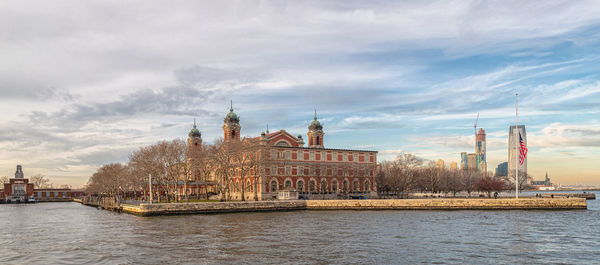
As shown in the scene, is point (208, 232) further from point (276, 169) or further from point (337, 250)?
point (276, 169)

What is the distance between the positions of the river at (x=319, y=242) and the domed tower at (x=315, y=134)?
66644mm

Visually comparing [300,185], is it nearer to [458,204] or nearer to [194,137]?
[458,204]

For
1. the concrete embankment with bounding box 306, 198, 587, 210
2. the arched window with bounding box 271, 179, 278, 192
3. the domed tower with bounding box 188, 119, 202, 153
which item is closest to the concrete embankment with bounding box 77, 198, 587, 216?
the concrete embankment with bounding box 306, 198, 587, 210

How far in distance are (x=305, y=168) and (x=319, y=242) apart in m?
71.2

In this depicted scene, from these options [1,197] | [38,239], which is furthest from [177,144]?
[1,197]

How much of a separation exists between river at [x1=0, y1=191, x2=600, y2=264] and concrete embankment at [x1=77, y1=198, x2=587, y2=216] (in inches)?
477

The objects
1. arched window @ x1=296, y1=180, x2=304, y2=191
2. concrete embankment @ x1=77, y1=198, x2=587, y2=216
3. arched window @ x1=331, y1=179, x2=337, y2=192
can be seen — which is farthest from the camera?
arched window @ x1=331, y1=179, x2=337, y2=192

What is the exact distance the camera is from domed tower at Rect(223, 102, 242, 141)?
120750 mm

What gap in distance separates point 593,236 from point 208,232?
116 feet

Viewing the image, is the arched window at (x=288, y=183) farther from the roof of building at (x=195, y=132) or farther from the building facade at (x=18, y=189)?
the building facade at (x=18, y=189)

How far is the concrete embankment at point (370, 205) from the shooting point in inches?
2753

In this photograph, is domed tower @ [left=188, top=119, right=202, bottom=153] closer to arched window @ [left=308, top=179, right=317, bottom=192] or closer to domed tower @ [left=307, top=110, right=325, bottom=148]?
domed tower @ [left=307, top=110, right=325, bottom=148]

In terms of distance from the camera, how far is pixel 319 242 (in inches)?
1550

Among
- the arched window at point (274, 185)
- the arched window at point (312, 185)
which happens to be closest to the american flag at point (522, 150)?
the arched window at point (312, 185)
